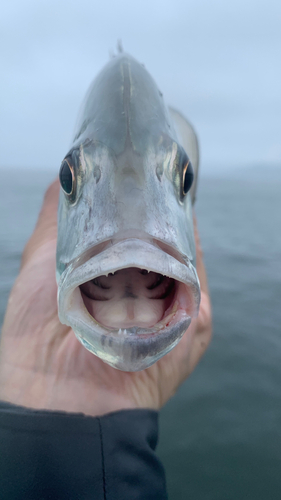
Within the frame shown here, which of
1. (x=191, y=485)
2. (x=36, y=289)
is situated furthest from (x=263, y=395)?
(x=36, y=289)

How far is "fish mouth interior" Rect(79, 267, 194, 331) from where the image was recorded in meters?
0.88

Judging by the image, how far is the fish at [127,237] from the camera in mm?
798

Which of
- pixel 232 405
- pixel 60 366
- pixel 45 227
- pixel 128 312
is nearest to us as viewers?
pixel 128 312

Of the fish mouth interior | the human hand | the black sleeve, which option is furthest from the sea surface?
the fish mouth interior

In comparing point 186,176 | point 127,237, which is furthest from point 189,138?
point 127,237

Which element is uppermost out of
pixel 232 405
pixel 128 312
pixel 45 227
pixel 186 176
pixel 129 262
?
pixel 186 176

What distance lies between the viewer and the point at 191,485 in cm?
181

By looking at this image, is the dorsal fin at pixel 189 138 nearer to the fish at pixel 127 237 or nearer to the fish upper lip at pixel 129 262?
the fish at pixel 127 237

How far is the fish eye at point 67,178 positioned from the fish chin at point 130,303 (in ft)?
0.96

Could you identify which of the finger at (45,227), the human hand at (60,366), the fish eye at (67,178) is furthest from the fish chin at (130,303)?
the finger at (45,227)

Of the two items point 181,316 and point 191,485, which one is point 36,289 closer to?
point 181,316

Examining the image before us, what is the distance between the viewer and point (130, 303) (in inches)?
35.7

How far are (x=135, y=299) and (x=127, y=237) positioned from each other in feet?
0.60

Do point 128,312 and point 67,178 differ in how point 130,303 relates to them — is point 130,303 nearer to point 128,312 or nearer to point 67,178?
point 128,312
